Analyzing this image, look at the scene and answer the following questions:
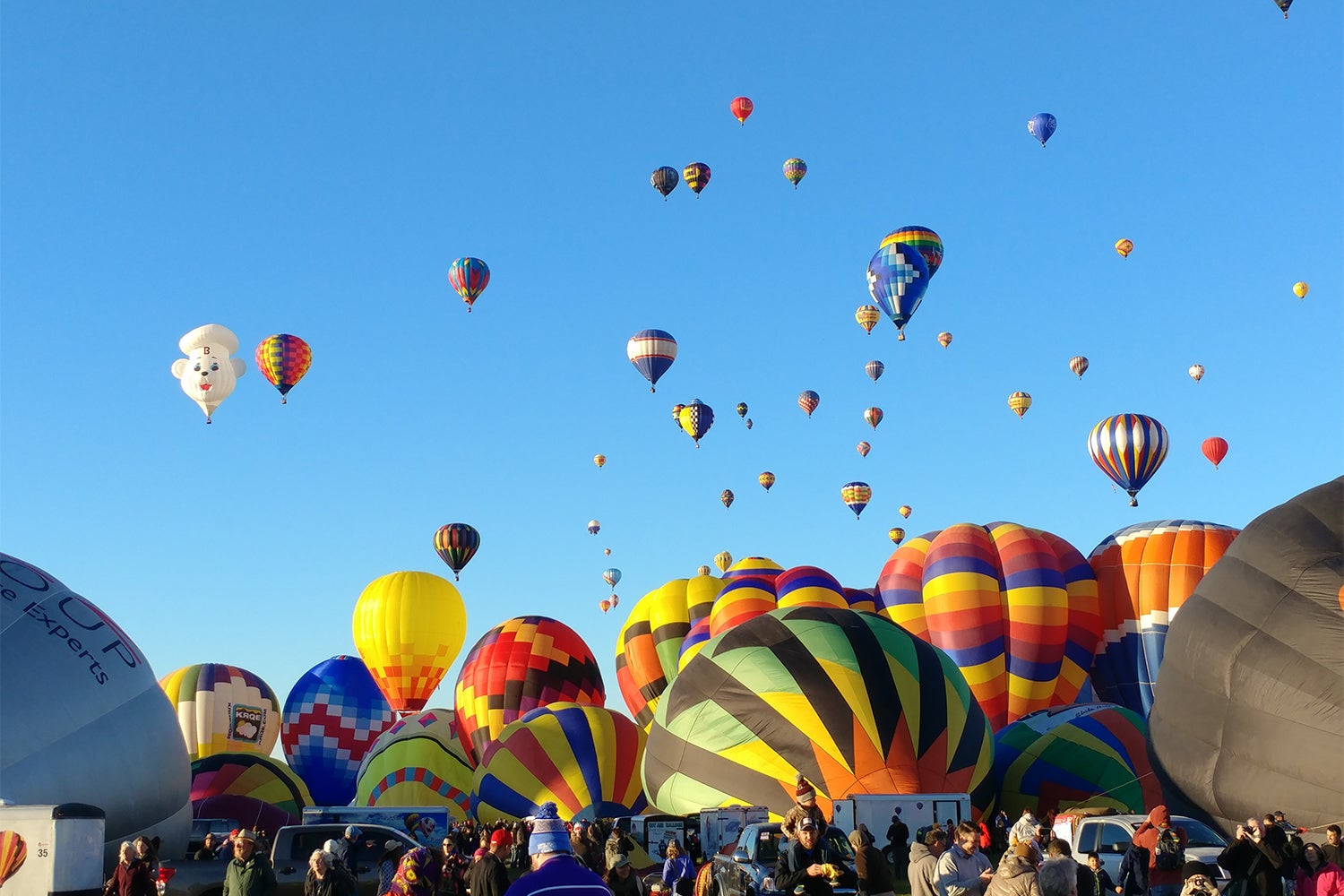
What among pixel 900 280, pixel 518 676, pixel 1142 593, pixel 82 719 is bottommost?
pixel 82 719

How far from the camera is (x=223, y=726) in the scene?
114ft

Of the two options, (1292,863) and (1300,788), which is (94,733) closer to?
(1292,863)

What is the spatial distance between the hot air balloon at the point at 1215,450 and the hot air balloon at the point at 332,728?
25.0 meters

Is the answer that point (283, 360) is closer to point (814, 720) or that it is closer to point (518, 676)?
point (518, 676)

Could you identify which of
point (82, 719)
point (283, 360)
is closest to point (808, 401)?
point (283, 360)

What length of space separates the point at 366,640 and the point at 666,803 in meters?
18.1

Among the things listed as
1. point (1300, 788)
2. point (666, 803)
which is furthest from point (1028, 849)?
point (666, 803)

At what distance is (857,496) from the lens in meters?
42.9

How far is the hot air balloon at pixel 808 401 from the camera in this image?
44688 millimetres

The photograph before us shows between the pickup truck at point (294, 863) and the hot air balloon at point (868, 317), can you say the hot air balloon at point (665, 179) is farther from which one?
the pickup truck at point (294, 863)

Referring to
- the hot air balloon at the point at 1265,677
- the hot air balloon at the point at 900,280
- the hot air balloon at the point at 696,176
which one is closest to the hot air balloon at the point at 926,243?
the hot air balloon at the point at 900,280

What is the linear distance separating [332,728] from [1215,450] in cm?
2679

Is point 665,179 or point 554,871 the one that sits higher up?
point 665,179

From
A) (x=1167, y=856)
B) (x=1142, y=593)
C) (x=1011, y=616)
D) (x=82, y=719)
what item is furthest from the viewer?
(x=1142, y=593)
